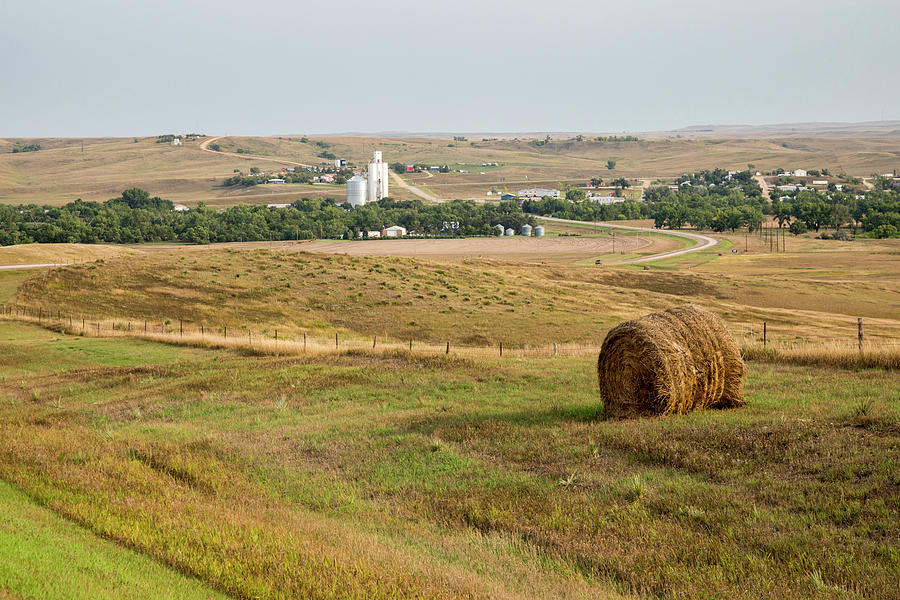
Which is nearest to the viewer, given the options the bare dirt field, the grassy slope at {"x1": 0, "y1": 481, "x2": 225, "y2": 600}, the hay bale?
the grassy slope at {"x1": 0, "y1": 481, "x2": 225, "y2": 600}

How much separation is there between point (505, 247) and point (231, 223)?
56004 millimetres

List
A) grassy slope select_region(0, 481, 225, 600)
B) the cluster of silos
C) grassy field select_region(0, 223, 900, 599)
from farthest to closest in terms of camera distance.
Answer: the cluster of silos, grassy field select_region(0, 223, 900, 599), grassy slope select_region(0, 481, 225, 600)

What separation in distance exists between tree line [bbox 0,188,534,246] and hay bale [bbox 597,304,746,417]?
130817 mm

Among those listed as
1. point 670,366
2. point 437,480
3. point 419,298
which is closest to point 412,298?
point 419,298

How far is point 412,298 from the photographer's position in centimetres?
5950

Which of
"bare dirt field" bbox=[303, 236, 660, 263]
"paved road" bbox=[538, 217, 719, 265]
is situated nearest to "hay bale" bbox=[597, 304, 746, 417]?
"paved road" bbox=[538, 217, 719, 265]

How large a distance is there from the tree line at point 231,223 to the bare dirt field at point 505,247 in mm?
11936

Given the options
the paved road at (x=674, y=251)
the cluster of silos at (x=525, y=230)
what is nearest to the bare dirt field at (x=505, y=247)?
the paved road at (x=674, y=251)

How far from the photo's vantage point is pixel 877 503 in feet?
34.9

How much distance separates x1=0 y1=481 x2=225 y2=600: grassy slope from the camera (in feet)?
26.1

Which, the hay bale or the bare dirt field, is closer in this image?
the hay bale

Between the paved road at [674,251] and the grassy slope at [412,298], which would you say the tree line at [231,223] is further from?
the grassy slope at [412,298]

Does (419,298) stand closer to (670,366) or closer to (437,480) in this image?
(670,366)

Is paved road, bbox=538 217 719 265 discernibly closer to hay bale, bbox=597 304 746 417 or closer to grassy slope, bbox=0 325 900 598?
hay bale, bbox=597 304 746 417
